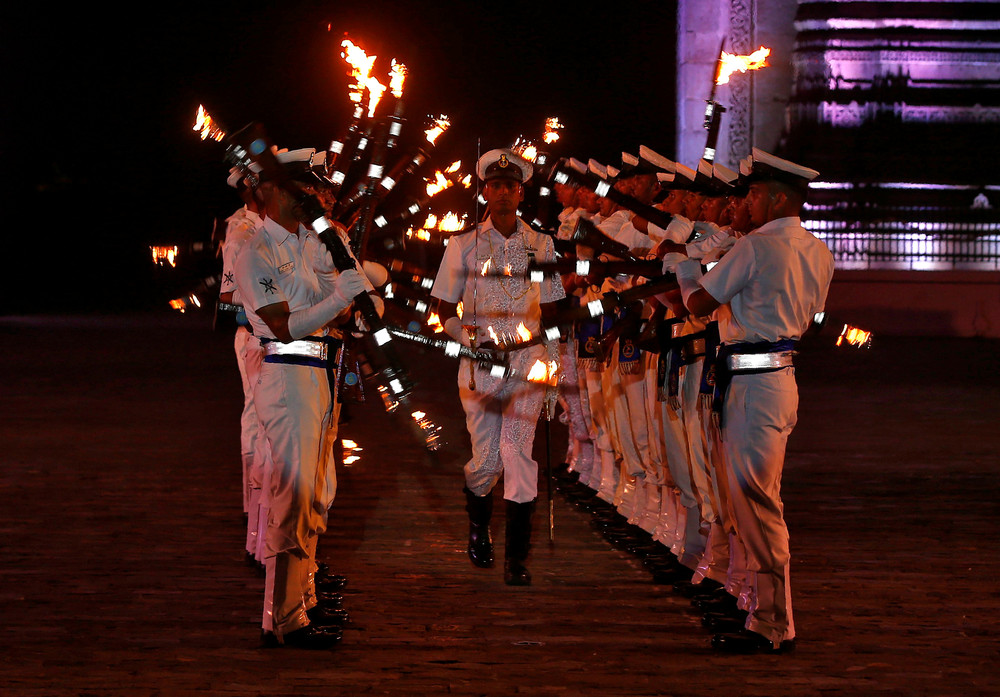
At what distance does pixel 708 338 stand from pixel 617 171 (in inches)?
102

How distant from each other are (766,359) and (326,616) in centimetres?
241

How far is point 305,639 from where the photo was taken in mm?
5406

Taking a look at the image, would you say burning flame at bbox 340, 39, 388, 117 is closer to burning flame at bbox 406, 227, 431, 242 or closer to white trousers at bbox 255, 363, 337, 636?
burning flame at bbox 406, 227, 431, 242

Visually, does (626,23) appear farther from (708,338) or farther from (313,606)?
(313,606)

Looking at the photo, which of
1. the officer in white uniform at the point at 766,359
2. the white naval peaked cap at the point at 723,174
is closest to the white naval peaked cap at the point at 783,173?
the officer in white uniform at the point at 766,359

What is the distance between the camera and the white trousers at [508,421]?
6844 millimetres

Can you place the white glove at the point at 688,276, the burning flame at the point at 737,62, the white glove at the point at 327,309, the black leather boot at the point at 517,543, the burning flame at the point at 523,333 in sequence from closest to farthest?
1. the white glove at the point at 327,309
2. the white glove at the point at 688,276
3. the black leather boot at the point at 517,543
4. the burning flame at the point at 523,333
5. the burning flame at the point at 737,62

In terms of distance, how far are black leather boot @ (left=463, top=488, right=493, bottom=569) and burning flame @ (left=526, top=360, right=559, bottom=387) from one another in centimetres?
79

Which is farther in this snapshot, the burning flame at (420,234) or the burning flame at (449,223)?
the burning flame at (449,223)

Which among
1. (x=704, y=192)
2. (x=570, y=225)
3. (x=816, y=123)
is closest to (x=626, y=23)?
(x=816, y=123)

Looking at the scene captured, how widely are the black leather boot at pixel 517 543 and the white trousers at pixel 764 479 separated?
59.3 inches

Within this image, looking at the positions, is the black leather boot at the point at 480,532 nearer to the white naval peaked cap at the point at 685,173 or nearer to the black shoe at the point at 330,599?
the black shoe at the point at 330,599

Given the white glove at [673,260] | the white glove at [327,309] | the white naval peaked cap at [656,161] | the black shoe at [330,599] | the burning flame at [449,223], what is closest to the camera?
the white glove at [327,309]

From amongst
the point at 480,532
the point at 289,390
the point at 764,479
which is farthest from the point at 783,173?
the point at 480,532
